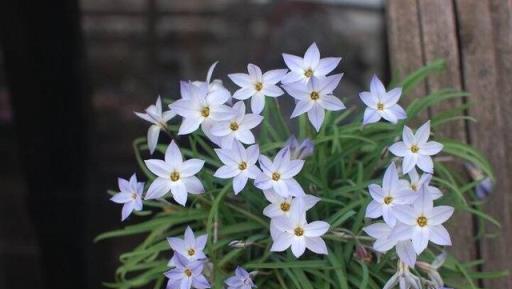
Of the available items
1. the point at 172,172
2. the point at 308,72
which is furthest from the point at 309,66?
the point at 172,172

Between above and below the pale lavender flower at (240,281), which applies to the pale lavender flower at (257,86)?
above

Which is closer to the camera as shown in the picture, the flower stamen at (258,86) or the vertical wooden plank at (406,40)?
the flower stamen at (258,86)

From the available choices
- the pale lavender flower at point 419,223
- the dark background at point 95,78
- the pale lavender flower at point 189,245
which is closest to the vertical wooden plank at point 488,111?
the pale lavender flower at point 419,223

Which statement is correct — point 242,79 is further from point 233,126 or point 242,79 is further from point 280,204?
point 280,204

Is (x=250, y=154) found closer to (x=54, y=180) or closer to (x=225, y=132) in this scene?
(x=225, y=132)

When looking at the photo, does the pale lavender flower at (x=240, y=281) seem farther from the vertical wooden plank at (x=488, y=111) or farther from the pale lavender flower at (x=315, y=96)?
the vertical wooden plank at (x=488, y=111)

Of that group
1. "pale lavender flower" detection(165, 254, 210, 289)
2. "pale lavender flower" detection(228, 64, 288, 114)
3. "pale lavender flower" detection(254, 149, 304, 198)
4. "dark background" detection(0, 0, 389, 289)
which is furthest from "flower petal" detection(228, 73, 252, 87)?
"dark background" detection(0, 0, 389, 289)
